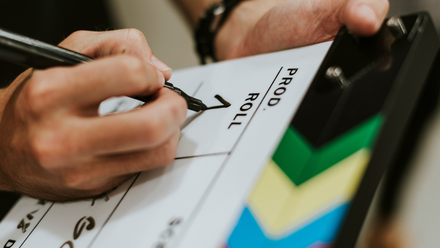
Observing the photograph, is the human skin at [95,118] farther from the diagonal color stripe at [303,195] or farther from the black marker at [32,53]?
the diagonal color stripe at [303,195]

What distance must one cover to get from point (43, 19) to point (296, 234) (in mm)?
981

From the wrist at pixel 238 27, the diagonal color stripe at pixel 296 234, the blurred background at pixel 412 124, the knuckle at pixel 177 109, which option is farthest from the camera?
the blurred background at pixel 412 124

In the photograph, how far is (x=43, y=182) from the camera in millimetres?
415

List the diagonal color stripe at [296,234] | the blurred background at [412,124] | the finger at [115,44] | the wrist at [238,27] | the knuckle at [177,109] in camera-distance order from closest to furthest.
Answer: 1. the diagonal color stripe at [296,234]
2. the knuckle at [177,109]
3. the finger at [115,44]
4. the wrist at [238,27]
5. the blurred background at [412,124]

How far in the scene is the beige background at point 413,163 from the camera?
0.95 m

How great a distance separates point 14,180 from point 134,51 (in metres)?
0.29

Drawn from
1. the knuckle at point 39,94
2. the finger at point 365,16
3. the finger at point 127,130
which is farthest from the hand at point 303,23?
the knuckle at point 39,94

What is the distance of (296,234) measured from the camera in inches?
9.4

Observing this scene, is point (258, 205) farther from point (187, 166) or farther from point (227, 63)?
point (227, 63)

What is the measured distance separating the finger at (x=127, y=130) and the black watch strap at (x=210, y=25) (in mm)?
555

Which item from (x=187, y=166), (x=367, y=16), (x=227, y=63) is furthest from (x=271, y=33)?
(x=187, y=166)

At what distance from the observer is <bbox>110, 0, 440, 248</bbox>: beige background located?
0.95 metres

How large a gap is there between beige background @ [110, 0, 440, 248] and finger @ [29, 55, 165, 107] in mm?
605

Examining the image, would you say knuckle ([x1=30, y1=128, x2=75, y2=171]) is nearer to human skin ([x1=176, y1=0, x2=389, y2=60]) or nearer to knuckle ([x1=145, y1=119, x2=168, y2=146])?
knuckle ([x1=145, y1=119, x2=168, y2=146])
